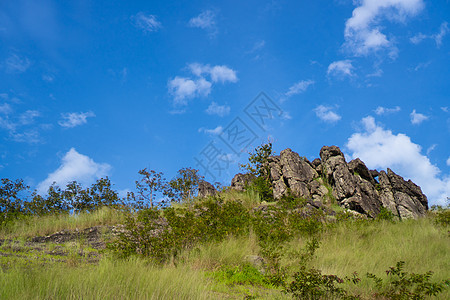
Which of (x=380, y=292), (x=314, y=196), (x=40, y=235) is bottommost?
(x=380, y=292)

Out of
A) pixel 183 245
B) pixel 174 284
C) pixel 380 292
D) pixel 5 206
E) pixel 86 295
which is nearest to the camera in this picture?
pixel 86 295

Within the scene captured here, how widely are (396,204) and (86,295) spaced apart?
18.4m

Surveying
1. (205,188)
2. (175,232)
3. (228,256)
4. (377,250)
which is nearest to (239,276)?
(228,256)

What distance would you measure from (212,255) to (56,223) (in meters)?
10.3

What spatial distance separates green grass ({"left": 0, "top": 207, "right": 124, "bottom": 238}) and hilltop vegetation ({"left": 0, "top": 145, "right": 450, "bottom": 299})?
2.1 inches

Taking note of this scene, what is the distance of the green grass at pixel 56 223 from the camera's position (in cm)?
1425

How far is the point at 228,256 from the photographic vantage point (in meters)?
8.82

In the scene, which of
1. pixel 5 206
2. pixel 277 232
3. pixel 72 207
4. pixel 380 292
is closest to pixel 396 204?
pixel 277 232

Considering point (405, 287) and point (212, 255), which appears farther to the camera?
point (212, 255)

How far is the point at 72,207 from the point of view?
25266 millimetres

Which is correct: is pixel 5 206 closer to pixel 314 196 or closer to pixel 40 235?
pixel 40 235

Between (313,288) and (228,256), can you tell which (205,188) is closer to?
(228,256)

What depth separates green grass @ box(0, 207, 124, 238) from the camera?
561 inches

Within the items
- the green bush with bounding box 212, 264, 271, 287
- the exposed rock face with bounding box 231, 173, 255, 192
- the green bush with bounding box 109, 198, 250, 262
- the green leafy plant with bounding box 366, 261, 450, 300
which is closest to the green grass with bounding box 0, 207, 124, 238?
the green bush with bounding box 109, 198, 250, 262
